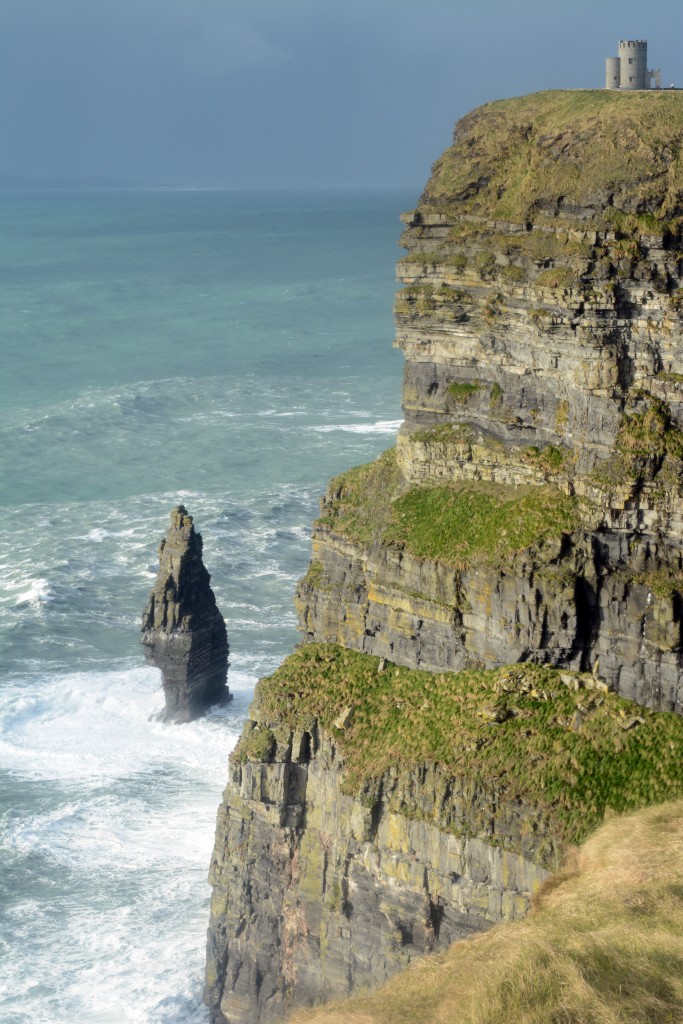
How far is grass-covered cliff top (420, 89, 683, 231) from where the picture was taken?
4728 centimetres

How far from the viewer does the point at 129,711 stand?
74.1 m

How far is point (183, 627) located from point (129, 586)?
18.0 meters

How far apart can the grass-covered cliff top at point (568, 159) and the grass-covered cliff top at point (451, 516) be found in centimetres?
806

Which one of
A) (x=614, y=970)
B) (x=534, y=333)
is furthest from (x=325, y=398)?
(x=614, y=970)

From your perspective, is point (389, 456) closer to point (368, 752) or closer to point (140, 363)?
point (368, 752)

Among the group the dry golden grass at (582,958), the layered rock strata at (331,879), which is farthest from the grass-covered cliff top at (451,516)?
the dry golden grass at (582,958)

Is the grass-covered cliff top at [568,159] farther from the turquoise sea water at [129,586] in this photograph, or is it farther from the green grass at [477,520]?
the turquoise sea water at [129,586]

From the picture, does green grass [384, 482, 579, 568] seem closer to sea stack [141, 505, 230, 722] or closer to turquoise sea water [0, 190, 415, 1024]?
turquoise sea water [0, 190, 415, 1024]

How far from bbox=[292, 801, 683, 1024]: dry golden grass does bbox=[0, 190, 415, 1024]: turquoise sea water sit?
15.1 meters

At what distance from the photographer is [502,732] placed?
4509 centimetres

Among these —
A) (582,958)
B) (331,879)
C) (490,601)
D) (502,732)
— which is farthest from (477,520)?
(582,958)

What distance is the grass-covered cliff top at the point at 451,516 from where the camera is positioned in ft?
155

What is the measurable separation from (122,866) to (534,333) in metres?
25.4

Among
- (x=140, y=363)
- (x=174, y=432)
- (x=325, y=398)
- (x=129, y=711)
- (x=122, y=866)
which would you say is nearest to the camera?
(x=122, y=866)
